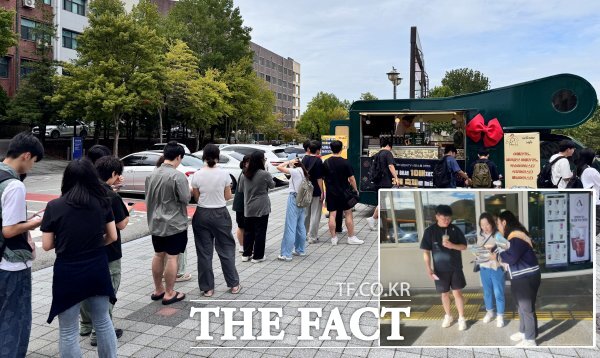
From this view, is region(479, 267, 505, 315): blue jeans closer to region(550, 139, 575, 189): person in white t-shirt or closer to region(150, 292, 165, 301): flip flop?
region(150, 292, 165, 301): flip flop

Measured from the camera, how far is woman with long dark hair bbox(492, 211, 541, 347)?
112 inches

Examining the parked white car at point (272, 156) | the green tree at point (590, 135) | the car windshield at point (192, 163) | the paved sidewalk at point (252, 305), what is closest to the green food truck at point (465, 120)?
the paved sidewalk at point (252, 305)

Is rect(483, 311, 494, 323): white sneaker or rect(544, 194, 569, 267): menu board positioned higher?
rect(544, 194, 569, 267): menu board

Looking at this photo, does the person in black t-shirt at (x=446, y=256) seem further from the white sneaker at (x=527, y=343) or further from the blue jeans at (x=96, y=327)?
the blue jeans at (x=96, y=327)

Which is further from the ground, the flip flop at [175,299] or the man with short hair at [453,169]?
the man with short hair at [453,169]

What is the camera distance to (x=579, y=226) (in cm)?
306

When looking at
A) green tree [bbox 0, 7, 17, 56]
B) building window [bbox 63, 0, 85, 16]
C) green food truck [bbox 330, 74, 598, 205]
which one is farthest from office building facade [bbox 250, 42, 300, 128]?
green food truck [bbox 330, 74, 598, 205]

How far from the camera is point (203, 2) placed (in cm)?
4269

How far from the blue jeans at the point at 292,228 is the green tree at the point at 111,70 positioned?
800 inches

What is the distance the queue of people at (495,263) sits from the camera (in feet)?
9.35

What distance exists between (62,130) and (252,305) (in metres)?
33.6

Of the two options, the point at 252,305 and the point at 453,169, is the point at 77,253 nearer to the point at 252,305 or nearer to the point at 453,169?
the point at 252,305

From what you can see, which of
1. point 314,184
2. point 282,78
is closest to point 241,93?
point 314,184

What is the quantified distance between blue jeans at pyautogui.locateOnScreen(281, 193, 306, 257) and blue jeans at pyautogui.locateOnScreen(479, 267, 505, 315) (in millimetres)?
4340
